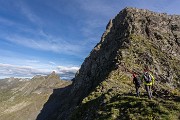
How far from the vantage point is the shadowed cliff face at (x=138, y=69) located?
33166 millimetres

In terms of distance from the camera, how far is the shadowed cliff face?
33.2 meters

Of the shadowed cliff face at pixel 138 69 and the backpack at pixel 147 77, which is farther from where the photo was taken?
the shadowed cliff face at pixel 138 69

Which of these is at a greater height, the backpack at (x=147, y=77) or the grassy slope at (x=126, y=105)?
the backpack at (x=147, y=77)

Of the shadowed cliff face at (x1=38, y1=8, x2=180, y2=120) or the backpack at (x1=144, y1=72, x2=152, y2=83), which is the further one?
the shadowed cliff face at (x1=38, y1=8, x2=180, y2=120)

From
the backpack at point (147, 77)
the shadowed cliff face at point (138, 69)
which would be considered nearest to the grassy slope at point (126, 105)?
the shadowed cliff face at point (138, 69)

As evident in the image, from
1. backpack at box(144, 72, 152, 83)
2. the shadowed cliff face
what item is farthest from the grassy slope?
backpack at box(144, 72, 152, 83)

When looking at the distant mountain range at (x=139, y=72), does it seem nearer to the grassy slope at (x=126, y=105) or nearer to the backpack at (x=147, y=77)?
the grassy slope at (x=126, y=105)

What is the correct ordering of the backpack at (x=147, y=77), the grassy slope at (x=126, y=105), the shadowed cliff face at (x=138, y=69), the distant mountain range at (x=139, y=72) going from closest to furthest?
1. the grassy slope at (x=126, y=105)
2. the distant mountain range at (x=139, y=72)
3. the backpack at (x=147, y=77)
4. the shadowed cliff face at (x=138, y=69)

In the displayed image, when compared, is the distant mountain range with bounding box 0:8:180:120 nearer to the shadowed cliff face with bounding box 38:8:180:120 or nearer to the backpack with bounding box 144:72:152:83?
the shadowed cliff face with bounding box 38:8:180:120

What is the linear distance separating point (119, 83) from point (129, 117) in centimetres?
2291

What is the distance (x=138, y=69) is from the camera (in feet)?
205

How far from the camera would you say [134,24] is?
84438 millimetres

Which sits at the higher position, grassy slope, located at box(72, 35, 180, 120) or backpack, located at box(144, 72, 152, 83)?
backpack, located at box(144, 72, 152, 83)

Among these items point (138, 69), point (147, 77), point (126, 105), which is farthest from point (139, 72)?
point (147, 77)
